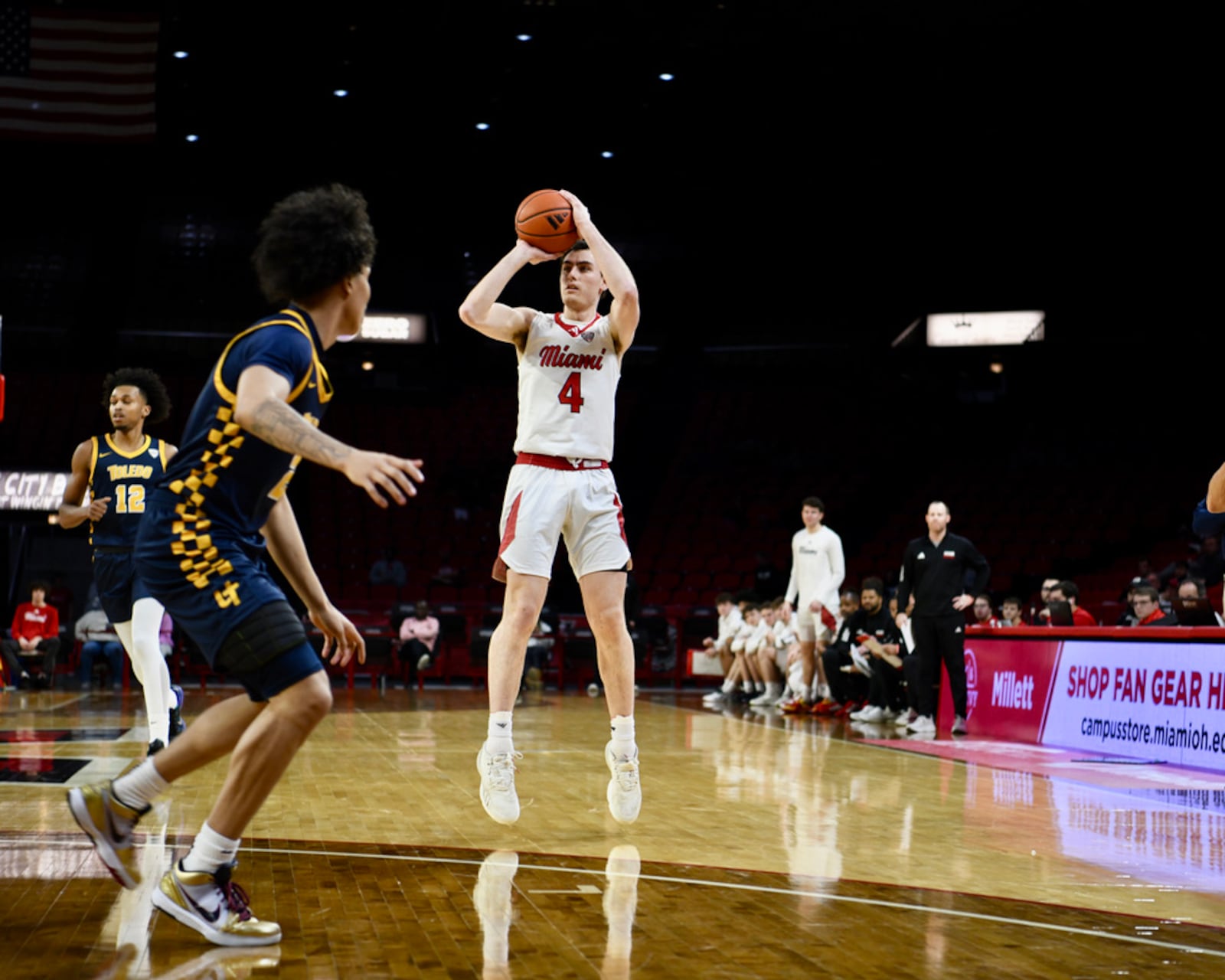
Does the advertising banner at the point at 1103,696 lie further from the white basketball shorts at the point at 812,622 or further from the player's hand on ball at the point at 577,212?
the player's hand on ball at the point at 577,212

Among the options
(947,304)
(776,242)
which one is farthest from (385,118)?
(947,304)

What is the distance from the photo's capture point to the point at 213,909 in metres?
3.21

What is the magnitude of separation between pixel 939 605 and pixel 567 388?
6270 mm

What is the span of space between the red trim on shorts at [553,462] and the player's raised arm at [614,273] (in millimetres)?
554

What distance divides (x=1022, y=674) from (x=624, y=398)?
16.9 meters

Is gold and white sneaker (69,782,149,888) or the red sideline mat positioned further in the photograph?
the red sideline mat

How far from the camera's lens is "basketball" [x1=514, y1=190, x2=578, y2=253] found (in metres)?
5.13

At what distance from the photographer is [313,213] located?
11.4 ft

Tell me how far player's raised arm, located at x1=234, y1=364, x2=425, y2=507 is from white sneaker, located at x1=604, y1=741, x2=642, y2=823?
7.76 ft

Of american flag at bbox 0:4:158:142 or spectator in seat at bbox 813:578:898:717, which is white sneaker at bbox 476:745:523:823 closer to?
spectator in seat at bbox 813:578:898:717

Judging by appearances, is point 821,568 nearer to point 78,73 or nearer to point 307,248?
point 307,248

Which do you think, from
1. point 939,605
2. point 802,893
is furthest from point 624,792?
point 939,605

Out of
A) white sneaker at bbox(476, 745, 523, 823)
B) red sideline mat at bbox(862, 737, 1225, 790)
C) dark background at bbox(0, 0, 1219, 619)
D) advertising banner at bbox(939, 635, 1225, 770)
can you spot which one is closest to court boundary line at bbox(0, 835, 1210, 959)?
white sneaker at bbox(476, 745, 523, 823)

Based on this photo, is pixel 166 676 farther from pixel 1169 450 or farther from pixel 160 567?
pixel 1169 450
